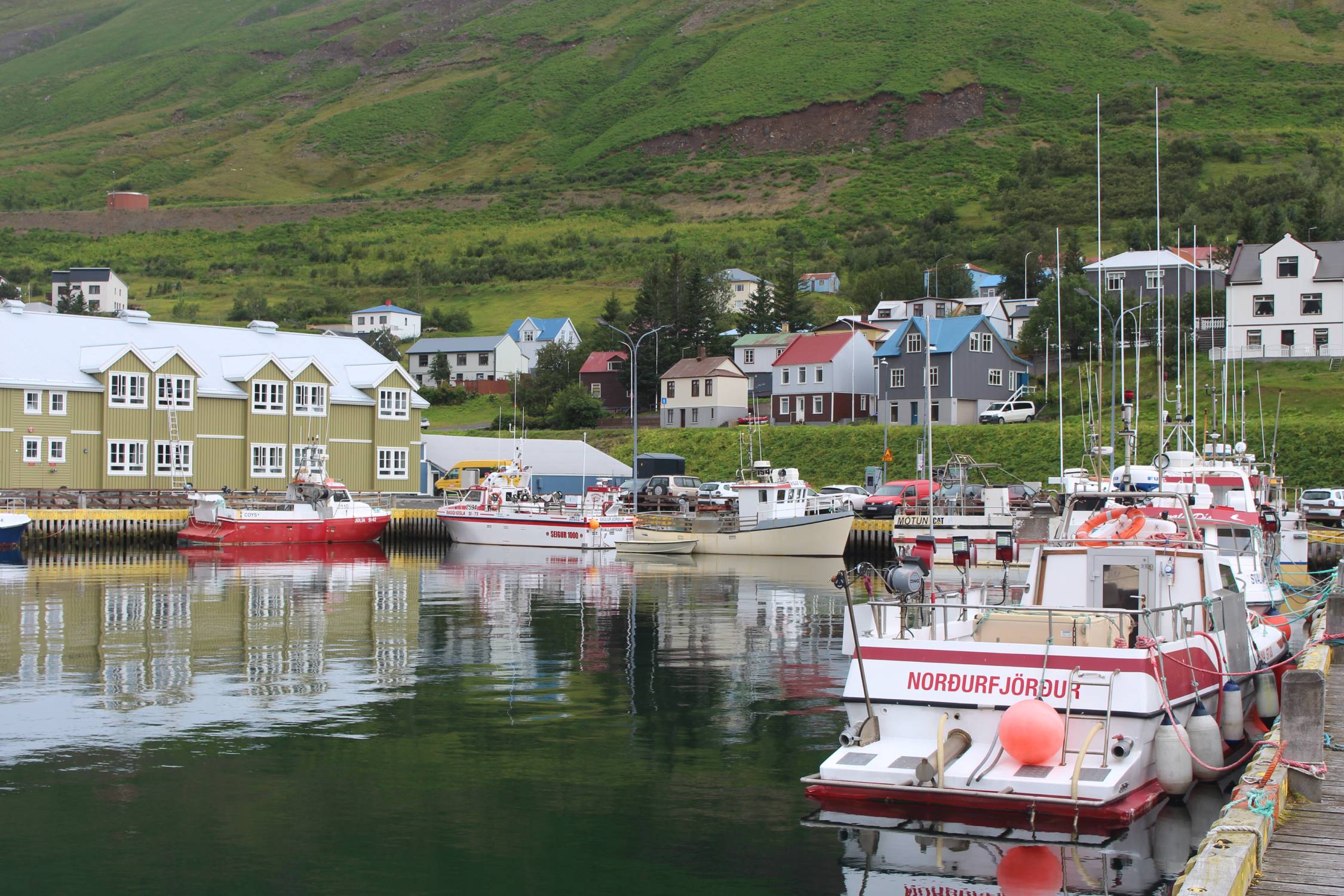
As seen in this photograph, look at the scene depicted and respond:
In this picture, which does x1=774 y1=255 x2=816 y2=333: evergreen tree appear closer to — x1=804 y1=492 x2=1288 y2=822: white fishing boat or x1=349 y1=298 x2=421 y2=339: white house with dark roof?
x1=349 y1=298 x2=421 y2=339: white house with dark roof

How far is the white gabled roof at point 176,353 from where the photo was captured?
6134cm

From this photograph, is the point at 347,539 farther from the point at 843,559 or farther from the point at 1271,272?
the point at 1271,272

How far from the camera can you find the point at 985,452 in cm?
6600

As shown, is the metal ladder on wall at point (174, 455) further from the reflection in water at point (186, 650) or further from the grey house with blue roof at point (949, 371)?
the grey house with blue roof at point (949, 371)

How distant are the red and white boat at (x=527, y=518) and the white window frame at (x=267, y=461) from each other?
10553mm

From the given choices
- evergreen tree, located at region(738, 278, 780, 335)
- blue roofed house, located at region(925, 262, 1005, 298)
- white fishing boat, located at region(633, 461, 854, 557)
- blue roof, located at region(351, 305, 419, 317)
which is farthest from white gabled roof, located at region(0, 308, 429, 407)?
blue roof, located at region(351, 305, 419, 317)

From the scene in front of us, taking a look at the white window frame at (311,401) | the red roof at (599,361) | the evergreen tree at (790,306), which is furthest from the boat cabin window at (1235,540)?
the evergreen tree at (790,306)

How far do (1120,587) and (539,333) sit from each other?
4454 inches

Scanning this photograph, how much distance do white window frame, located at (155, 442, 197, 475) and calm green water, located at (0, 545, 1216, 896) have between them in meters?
32.1

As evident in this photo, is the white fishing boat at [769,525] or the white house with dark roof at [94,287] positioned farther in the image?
the white house with dark roof at [94,287]

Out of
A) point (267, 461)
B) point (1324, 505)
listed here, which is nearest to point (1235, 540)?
point (1324, 505)

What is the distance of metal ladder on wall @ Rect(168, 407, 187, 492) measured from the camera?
63812mm

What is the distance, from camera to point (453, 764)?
1683cm

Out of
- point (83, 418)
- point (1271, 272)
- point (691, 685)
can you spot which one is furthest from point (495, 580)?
point (1271, 272)
